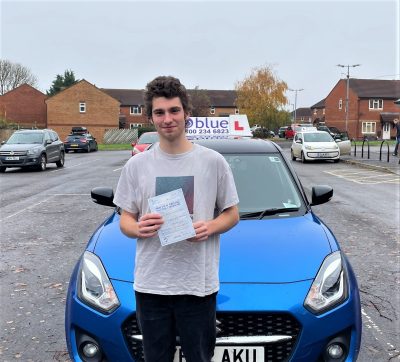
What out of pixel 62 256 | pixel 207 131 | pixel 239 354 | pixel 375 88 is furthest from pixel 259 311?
pixel 375 88

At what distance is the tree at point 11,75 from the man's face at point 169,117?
75.1m

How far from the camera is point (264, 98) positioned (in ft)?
202

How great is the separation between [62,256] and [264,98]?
57637 mm

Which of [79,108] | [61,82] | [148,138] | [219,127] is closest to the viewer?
[219,127]

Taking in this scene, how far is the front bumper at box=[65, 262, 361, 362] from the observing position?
2.65 meters

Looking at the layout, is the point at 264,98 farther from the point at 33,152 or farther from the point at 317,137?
the point at 33,152

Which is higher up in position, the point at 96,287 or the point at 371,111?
the point at 371,111

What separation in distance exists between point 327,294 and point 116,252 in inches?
53.5

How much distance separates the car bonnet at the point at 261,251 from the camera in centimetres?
290

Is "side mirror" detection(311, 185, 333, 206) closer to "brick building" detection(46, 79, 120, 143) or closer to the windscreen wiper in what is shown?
the windscreen wiper

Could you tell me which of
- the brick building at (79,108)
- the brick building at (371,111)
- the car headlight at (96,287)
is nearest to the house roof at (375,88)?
the brick building at (371,111)

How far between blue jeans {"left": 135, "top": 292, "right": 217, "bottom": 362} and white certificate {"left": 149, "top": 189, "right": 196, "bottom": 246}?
30cm

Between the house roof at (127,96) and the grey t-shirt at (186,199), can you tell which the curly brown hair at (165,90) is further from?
the house roof at (127,96)

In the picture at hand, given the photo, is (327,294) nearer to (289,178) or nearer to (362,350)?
(362,350)
